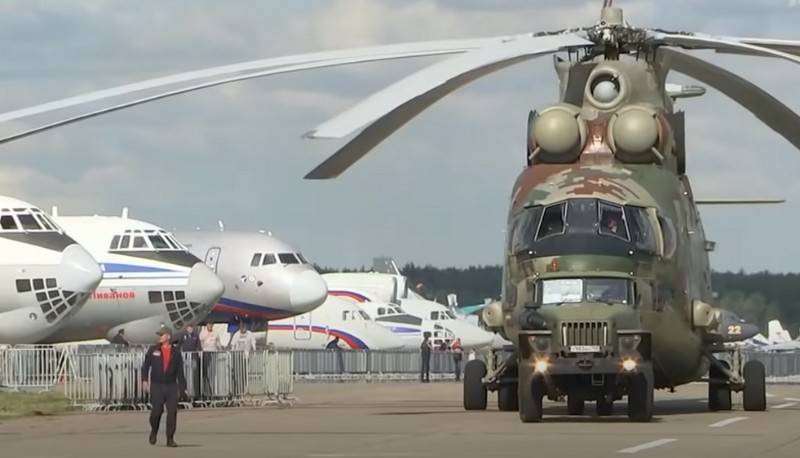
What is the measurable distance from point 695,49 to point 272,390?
12.5 m

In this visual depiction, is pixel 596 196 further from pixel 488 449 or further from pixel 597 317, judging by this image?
pixel 488 449

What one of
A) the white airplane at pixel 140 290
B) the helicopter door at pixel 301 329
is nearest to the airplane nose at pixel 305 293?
the white airplane at pixel 140 290

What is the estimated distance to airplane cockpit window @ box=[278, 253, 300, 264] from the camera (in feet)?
175

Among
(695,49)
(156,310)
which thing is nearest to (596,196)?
(695,49)

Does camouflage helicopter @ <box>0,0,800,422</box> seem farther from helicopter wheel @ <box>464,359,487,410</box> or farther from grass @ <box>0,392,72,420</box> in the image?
grass @ <box>0,392,72,420</box>

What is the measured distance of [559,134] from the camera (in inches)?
1054

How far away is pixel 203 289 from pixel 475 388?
598 inches

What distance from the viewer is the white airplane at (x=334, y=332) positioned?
228 ft

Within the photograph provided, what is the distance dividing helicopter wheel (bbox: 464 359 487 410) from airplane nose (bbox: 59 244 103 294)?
1083 centimetres

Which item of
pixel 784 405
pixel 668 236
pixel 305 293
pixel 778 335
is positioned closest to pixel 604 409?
pixel 668 236

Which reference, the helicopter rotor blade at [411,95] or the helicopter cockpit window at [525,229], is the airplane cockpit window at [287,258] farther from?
the helicopter rotor blade at [411,95]

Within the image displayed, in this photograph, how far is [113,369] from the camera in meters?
31.6

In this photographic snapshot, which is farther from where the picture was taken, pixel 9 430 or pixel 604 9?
pixel 604 9

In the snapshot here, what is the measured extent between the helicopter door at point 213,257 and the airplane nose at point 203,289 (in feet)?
32.3
